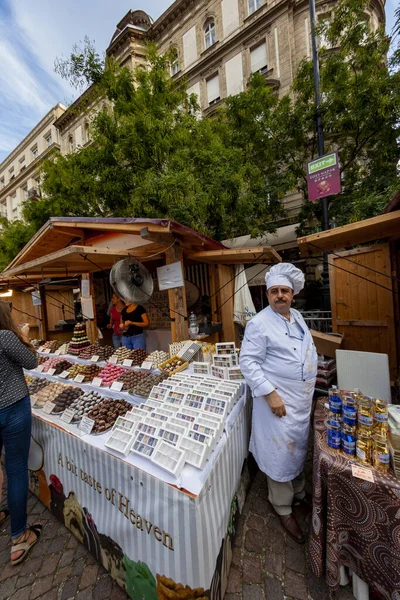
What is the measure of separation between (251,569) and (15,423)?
7.15 ft

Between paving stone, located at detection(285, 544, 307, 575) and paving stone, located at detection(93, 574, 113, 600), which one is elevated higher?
paving stone, located at detection(93, 574, 113, 600)

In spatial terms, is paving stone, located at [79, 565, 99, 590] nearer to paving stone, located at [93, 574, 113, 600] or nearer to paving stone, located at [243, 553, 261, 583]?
paving stone, located at [93, 574, 113, 600]

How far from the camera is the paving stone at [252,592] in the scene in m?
1.61

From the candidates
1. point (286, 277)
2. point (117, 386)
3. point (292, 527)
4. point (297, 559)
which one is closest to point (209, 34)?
point (286, 277)

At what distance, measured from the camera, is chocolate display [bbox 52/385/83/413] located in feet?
8.16

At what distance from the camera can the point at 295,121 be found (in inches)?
326

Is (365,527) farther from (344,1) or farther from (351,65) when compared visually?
(344,1)

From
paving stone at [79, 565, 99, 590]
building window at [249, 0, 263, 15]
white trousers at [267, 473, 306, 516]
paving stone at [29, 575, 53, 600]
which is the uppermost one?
building window at [249, 0, 263, 15]

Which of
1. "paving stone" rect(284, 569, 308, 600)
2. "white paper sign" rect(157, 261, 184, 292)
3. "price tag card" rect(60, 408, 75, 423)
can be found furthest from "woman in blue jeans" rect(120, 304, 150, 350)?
"paving stone" rect(284, 569, 308, 600)

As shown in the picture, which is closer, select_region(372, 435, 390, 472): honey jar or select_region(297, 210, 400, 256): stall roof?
select_region(372, 435, 390, 472): honey jar

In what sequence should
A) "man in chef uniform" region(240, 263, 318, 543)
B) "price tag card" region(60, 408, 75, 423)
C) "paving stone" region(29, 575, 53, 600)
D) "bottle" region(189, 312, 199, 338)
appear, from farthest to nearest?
"bottle" region(189, 312, 199, 338), "price tag card" region(60, 408, 75, 423), "man in chef uniform" region(240, 263, 318, 543), "paving stone" region(29, 575, 53, 600)

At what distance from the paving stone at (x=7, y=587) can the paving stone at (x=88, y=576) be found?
512mm

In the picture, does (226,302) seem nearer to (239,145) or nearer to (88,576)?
(88,576)

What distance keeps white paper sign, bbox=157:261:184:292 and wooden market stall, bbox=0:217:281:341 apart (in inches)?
5.4
